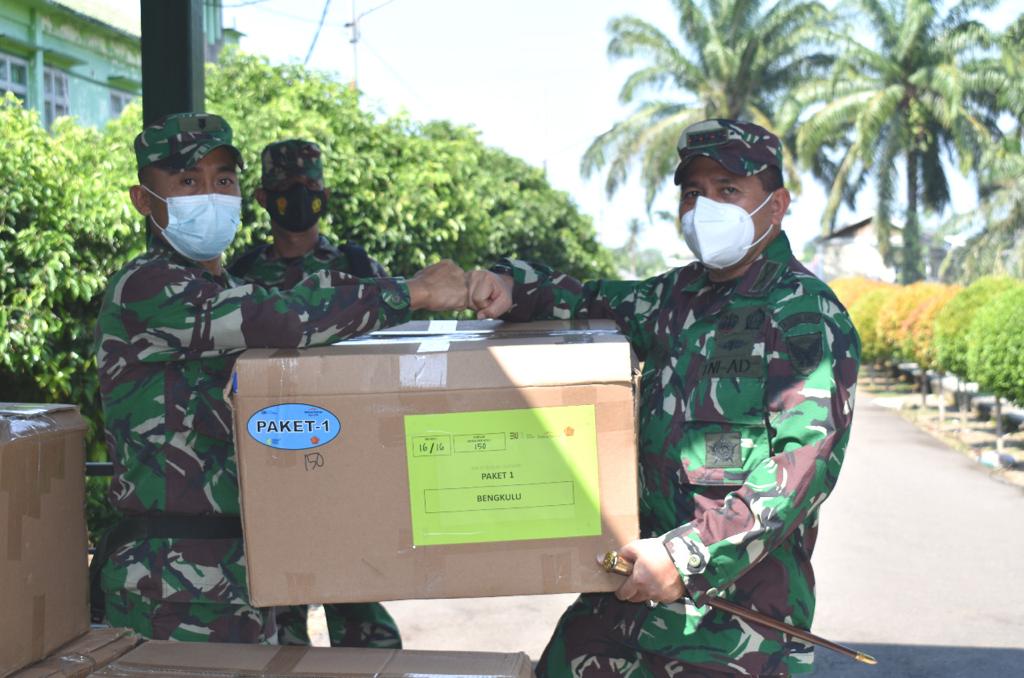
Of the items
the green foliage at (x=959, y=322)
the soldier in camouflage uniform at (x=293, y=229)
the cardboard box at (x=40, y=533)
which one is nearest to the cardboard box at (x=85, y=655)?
the cardboard box at (x=40, y=533)

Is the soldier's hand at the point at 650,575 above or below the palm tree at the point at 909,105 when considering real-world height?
below

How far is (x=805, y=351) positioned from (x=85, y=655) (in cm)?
152

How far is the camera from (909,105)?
3438 centimetres

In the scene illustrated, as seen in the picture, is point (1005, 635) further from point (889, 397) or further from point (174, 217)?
point (889, 397)

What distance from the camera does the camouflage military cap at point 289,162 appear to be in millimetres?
3928

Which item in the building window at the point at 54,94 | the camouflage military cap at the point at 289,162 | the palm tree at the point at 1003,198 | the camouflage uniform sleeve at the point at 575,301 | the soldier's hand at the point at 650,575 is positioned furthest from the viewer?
the palm tree at the point at 1003,198

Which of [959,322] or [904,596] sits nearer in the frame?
[904,596]

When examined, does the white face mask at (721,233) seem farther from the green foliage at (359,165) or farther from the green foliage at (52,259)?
the green foliage at (359,165)

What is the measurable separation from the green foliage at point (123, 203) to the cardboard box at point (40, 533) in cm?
335

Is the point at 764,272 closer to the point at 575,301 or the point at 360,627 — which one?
the point at 575,301

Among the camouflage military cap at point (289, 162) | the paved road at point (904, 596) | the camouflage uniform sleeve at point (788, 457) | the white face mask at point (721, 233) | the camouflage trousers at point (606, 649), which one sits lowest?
the paved road at point (904, 596)

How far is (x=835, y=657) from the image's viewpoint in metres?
5.36

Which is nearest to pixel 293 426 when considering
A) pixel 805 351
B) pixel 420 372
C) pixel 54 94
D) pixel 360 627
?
pixel 420 372

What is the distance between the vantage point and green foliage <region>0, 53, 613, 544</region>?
18.4ft
